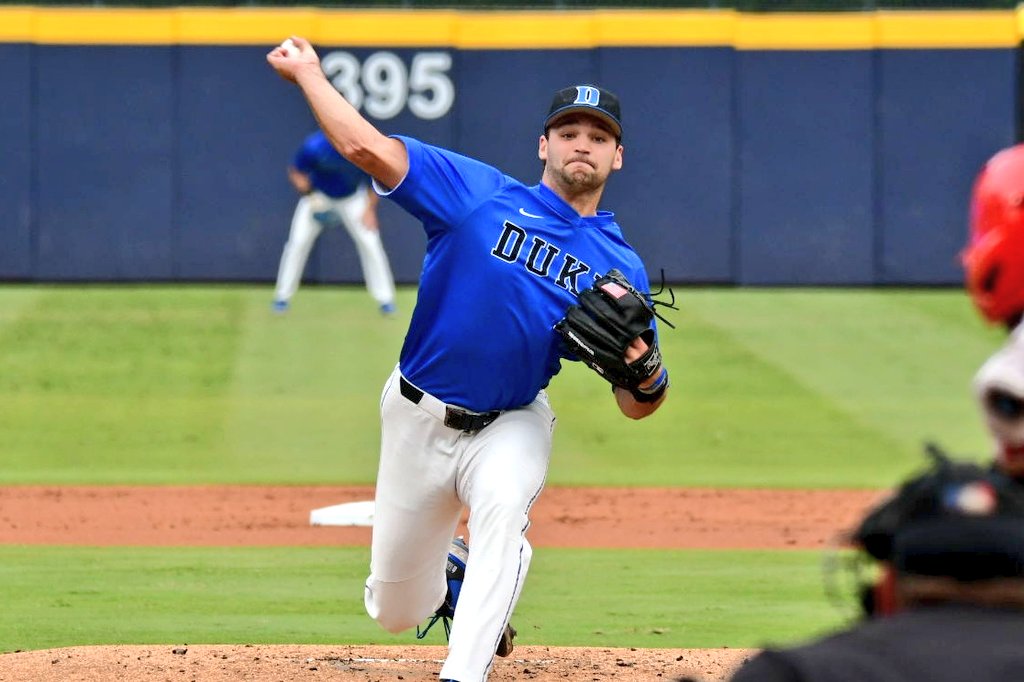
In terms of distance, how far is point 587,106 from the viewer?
5.61 metres

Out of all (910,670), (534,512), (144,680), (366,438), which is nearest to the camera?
(910,670)

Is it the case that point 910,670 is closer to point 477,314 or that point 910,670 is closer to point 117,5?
point 477,314

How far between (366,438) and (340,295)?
5.71m

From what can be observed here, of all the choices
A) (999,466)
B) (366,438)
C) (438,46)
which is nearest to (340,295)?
(438,46)

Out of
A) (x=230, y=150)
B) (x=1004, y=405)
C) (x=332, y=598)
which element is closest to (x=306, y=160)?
(x=230, y=150)

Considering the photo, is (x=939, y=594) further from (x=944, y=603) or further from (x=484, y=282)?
(x=484, y=282)

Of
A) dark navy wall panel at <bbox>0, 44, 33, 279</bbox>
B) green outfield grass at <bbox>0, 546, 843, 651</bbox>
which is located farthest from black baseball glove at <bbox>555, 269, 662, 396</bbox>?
dark navy wall panel at <bbox>0, 44, 33, 279</bbox>

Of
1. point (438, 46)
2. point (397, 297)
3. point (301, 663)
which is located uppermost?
point (438, 46)

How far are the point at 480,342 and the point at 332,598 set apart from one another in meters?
3.10

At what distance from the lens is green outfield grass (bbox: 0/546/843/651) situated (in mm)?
7230

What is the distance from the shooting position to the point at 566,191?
18.3 feet

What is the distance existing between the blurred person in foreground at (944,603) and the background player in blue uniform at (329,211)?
1491cm

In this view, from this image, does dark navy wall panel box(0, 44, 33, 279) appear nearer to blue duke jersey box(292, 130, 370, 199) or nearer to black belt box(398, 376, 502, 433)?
blue duke jersey box(292, 130, 370, 199)

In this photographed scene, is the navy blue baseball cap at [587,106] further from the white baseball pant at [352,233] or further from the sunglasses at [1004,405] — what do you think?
the white baseball pant at [352,233]
